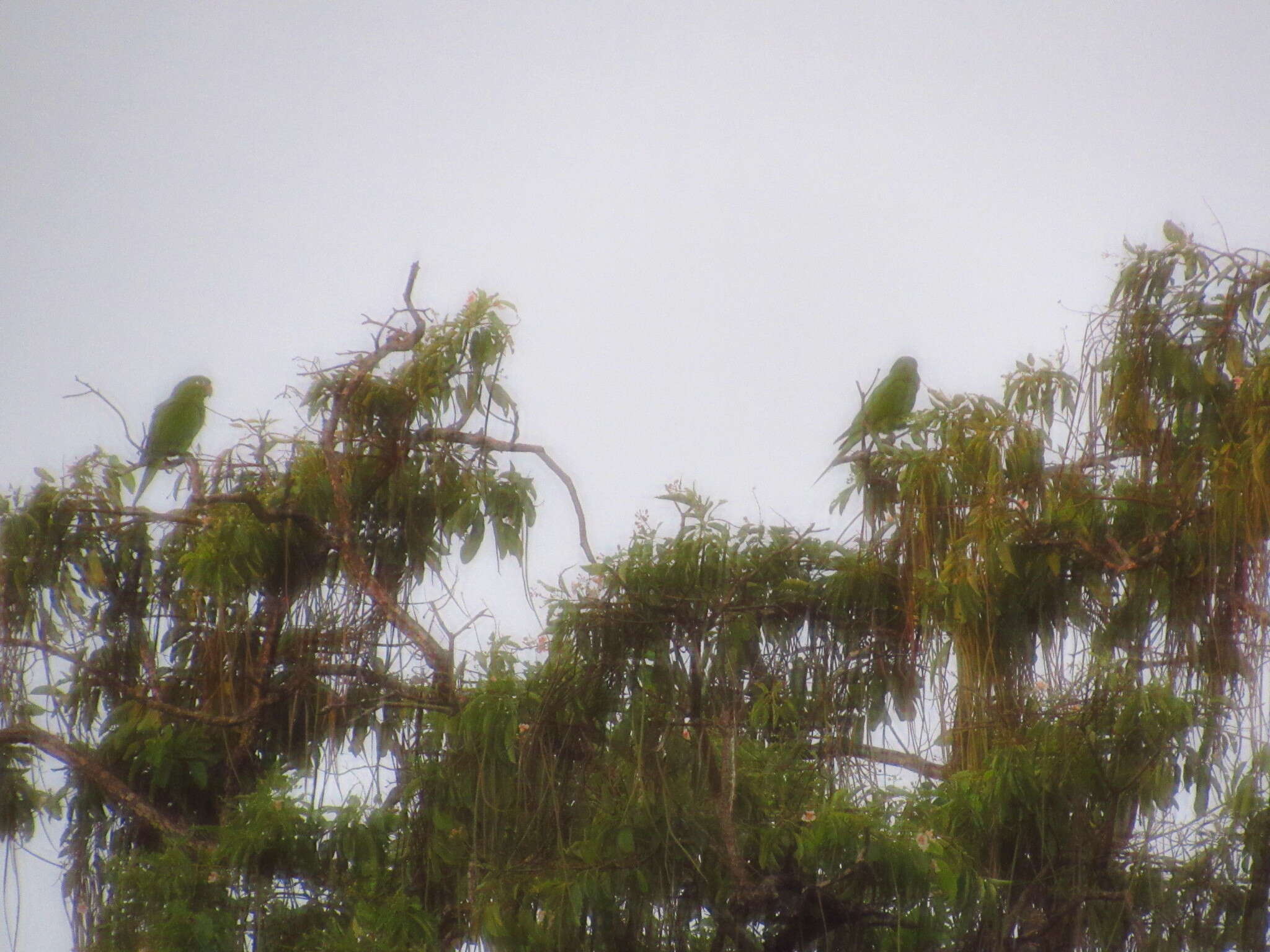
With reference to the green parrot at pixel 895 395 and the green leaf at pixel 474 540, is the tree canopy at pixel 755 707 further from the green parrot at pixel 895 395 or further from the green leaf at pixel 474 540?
the green parrot at pixel 895 395

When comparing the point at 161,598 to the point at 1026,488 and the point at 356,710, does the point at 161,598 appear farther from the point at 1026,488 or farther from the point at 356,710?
the point at 1026,488

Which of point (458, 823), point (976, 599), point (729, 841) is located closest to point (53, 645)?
point (458, 823)

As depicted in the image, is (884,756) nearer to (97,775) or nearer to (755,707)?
(755,707)

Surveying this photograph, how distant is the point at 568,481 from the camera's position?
2732 mm

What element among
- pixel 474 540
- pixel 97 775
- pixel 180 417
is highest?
pixel 180 417

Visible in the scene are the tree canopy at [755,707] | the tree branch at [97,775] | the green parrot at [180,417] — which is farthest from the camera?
the green parrot at [180,417]

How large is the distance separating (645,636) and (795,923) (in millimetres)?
534

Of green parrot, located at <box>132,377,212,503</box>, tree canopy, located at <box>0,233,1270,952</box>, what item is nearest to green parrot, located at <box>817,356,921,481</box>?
tree canopy, located at <box>0,233,1270,952</box>

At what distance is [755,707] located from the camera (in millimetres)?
2139

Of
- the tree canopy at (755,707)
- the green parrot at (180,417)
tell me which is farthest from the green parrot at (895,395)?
the green parrot at (180,417)

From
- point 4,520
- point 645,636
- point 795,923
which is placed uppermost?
point 4,520

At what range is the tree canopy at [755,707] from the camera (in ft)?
6.44

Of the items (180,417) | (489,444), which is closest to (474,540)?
(489,444)

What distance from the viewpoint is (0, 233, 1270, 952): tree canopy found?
6.44 ft
